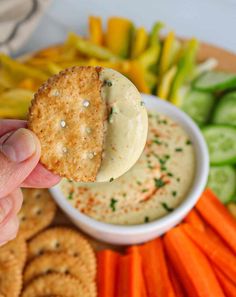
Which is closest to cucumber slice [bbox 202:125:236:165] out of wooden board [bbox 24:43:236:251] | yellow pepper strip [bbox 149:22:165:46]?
wooden board [bbox 24:43:236:251]

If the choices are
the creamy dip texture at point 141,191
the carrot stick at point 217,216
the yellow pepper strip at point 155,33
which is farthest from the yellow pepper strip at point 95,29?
the carrot stick at point 217,216

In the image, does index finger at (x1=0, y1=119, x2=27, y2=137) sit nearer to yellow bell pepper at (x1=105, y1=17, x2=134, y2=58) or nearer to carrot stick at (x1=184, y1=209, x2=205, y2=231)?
carrot stick at (x1=184, y1=209, x2=205, y2=231)

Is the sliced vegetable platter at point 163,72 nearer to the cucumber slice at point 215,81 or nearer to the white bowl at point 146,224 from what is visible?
the cucumber slice at point 215,81

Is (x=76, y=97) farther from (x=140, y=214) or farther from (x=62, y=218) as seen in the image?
(x=62, y=218)

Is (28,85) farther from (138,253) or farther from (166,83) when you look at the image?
(138,253)

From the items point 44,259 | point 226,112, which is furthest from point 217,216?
point 44,259
